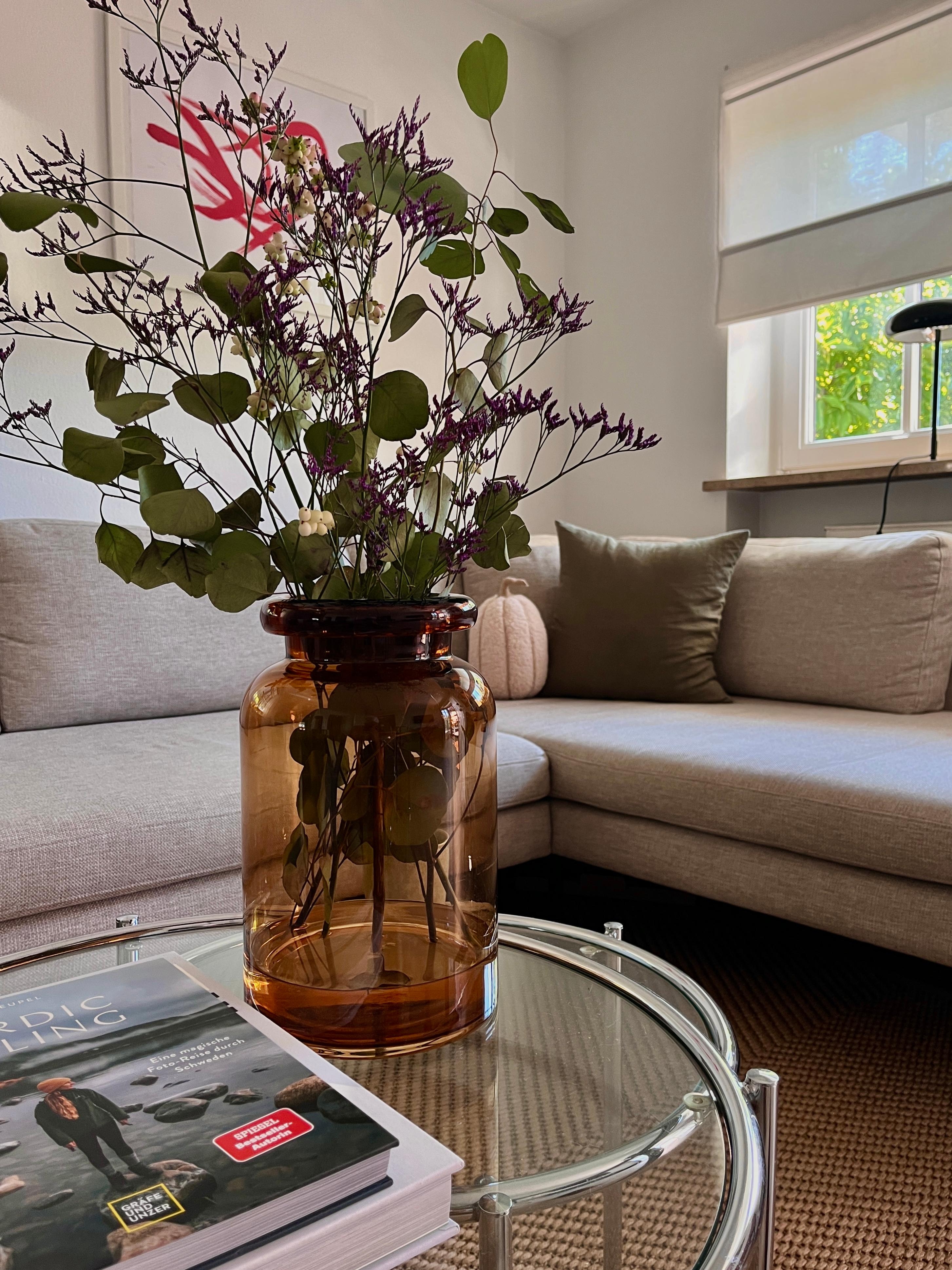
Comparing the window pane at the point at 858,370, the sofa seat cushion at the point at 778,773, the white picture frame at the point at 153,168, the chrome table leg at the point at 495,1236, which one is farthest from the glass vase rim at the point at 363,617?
the window pane at the point at 858,370

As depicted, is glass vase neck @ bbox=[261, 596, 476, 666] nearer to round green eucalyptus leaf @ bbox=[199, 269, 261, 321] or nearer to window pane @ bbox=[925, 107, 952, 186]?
round green eucalyptus leaf @ bbox=[199, 269, 261, 321]

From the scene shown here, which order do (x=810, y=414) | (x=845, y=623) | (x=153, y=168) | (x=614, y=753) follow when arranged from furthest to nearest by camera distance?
1. (x=810, y=414)
2. (x=153, y=168)
3. (x=845, y=623)
4. (x=614, y=753)

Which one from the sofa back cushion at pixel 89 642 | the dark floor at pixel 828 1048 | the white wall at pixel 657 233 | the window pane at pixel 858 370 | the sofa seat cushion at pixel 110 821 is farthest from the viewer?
the white wall at pixel 657 233

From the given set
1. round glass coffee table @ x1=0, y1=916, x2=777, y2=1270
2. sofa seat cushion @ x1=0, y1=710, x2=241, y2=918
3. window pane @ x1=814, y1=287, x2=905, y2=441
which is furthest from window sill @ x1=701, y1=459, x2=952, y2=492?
round glass coffee table @ x1=0, y1=916, x2=777, y2=1270

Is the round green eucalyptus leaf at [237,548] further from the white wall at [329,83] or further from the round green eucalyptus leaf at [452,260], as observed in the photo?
the white wall at [329,83]

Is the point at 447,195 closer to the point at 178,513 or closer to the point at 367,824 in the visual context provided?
the point at 178,513

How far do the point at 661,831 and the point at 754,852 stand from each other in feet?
0.59

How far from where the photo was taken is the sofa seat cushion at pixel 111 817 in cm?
135

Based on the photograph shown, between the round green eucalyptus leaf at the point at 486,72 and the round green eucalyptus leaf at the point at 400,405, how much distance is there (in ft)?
0.54

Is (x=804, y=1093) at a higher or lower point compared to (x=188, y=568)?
lower

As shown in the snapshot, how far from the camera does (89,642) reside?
6.79 feet

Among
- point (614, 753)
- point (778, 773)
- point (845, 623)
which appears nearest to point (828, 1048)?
point (778, 773)

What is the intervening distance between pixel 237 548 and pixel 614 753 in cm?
132

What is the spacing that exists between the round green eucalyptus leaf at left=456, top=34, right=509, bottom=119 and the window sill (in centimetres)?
228
